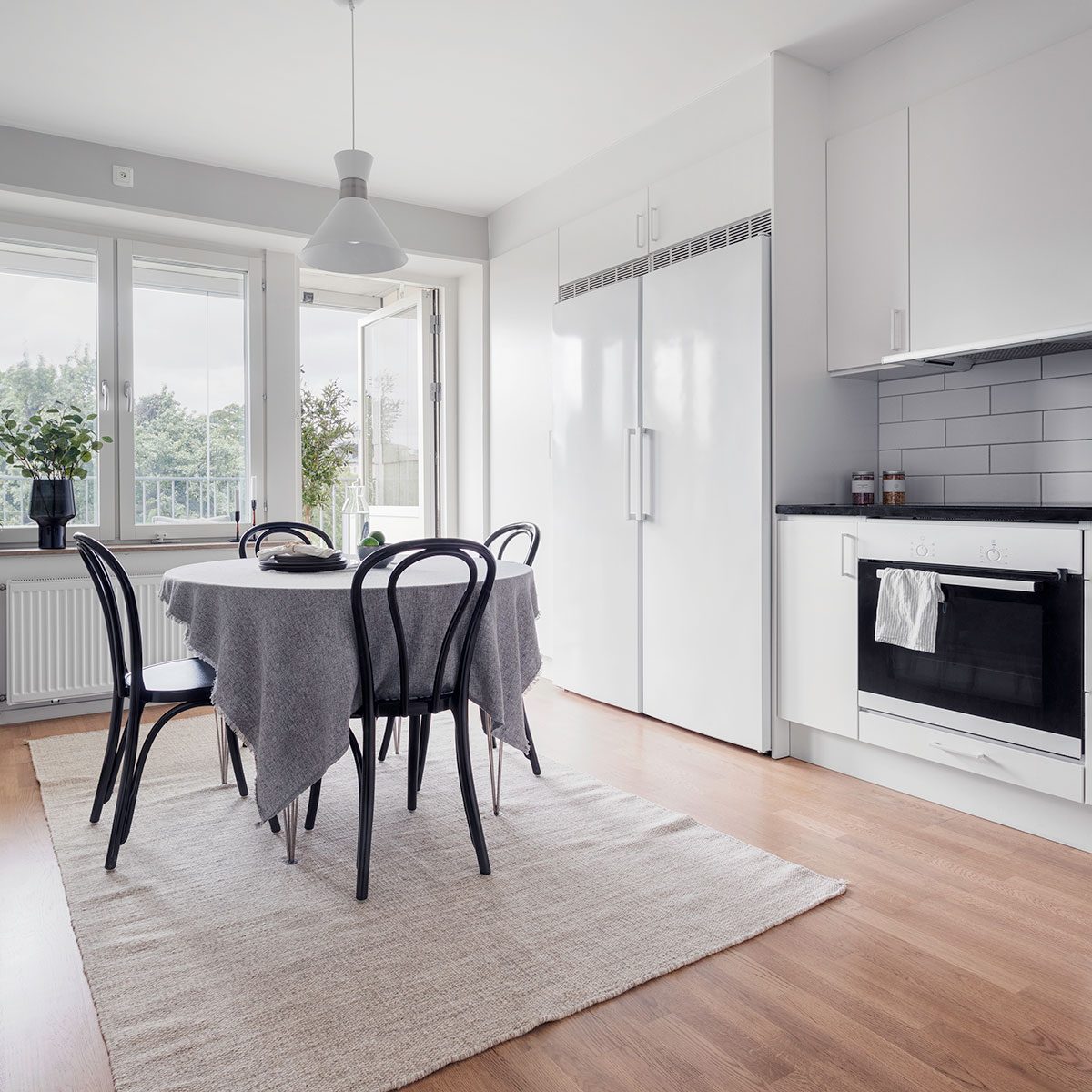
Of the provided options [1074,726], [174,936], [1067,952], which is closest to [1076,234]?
[1074,726]

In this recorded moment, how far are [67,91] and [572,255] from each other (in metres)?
2.23

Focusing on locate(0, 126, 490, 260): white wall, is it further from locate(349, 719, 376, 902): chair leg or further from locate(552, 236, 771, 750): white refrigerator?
locate(349, 719, 376, 902): chair leg

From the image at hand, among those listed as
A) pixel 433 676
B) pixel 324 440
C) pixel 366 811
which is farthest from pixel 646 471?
pixel 324 440

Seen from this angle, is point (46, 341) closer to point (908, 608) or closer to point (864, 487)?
point (864, 487)

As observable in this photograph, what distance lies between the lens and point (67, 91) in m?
3.48

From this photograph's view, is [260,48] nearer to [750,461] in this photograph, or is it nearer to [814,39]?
[814,39]

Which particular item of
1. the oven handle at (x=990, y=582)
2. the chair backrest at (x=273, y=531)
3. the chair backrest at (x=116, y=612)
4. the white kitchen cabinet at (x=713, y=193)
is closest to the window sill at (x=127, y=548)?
the chair backrest at (x=273, y=531)

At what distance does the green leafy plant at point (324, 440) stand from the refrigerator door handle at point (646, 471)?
3.56m

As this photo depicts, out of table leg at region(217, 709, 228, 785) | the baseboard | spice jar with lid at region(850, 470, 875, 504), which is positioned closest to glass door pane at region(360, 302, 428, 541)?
table leg at region(217, 709, 228, 785)

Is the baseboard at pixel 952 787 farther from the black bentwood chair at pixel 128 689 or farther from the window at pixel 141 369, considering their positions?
the window at pixel 141 369

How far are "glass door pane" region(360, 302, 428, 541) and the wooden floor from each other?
10.3 ft

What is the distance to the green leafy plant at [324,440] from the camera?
661cm

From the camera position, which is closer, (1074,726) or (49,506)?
(1074,726)

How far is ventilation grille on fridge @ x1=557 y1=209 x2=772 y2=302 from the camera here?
331 cm
